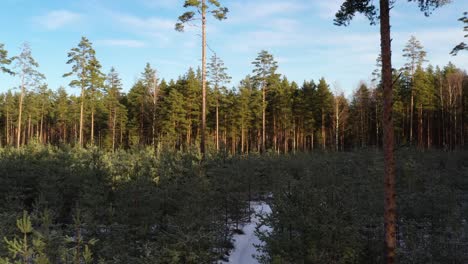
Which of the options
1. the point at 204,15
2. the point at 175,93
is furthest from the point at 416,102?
the point at 204,15

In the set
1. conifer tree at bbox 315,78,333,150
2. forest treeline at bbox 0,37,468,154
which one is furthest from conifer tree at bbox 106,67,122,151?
conifer tree at bbox 315,78,333,150

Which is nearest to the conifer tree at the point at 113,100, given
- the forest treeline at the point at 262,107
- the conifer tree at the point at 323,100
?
the forest treeline at the point at 262,107

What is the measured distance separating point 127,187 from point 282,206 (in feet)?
18.9

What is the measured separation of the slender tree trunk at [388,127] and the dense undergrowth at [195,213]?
84 centimetres

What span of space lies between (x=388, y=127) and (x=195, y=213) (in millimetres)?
5697

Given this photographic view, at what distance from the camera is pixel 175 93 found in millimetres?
48000

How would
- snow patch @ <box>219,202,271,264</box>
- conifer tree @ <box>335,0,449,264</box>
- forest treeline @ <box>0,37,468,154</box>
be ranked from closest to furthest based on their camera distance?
conifer tree @ <box>335,0,449,264</box>
snow patch @ <box>219,202,271,264</box>
forest treeline @ <box>0,37,468,154</box>

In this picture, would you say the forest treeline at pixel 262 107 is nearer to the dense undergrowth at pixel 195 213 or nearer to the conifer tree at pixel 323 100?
the conifer tree at pixel 323 100

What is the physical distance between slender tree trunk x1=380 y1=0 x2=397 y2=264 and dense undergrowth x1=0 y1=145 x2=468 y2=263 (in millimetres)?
840

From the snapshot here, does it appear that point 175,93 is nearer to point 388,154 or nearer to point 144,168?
point 144,168

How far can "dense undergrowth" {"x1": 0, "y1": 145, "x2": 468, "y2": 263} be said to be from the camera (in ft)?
25.3

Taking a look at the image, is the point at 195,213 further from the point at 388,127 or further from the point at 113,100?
the point at 113,100

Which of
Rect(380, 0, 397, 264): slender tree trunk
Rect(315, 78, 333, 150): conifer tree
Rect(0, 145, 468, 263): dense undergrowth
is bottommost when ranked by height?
Rect(0, 145, 468, 263): dense undergrowth

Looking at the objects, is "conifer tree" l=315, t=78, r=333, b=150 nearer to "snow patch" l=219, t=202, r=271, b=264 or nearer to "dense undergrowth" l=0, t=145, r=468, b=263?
"dense undergrowth" l=0, t=145, r=468, b=263
